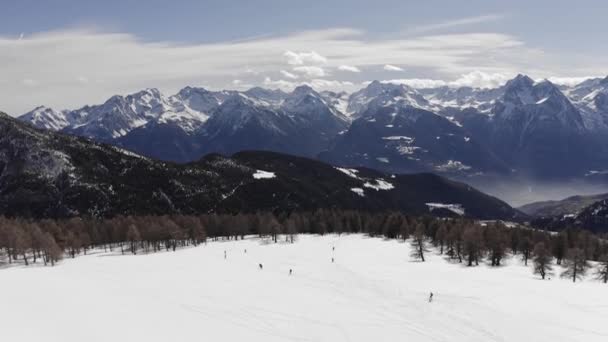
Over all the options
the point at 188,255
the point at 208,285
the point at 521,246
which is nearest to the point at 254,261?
the point at 188,255

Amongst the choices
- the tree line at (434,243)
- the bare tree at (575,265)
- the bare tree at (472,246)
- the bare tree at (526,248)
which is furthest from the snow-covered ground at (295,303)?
the bare tree at (526,248)

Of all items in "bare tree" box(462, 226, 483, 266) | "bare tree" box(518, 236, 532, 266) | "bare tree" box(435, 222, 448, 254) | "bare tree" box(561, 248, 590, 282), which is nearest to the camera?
"bare tree" box(561, 248, 590, 282)

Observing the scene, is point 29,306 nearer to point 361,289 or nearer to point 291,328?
point 291,328

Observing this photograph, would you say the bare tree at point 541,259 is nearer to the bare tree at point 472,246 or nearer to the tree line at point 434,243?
the tree line at point 434,243

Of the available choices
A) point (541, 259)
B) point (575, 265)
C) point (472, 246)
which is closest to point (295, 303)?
point (541, 259)

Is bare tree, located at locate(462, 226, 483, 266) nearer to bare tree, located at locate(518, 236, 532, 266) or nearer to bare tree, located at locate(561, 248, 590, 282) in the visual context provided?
bare tree, located at locate(518, 236, 532, 266)

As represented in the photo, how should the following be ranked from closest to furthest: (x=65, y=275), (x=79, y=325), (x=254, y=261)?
(x=79, y=325) < (x=65, y=275) < (x=254, y=261)

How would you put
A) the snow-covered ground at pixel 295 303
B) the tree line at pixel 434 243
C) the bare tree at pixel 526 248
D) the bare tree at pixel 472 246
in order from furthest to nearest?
the bare tree at pixel 526 248
the bare tree at pixel 472 246
the tree line at pixel 434 243
the snow-covered ground at pixel 295 303

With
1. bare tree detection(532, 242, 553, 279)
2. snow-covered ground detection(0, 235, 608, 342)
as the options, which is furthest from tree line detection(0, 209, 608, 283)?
snow-covered ground detection(0, 235, 608, 342)

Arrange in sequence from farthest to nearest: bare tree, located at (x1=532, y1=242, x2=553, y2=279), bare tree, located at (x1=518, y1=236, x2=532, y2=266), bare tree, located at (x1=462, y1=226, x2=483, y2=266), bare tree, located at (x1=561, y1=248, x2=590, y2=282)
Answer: bare tree, located at (x1=518, y1=236, x2=532, y2=266)
bare tree, located at (x1=462, y1=226, x2=483, y2=266)
bare tree, located at (x1=561, y1=248, x2=590, y2=282)
bare tree, located at (x1=532, y1=242, x2=553, y2=279)
